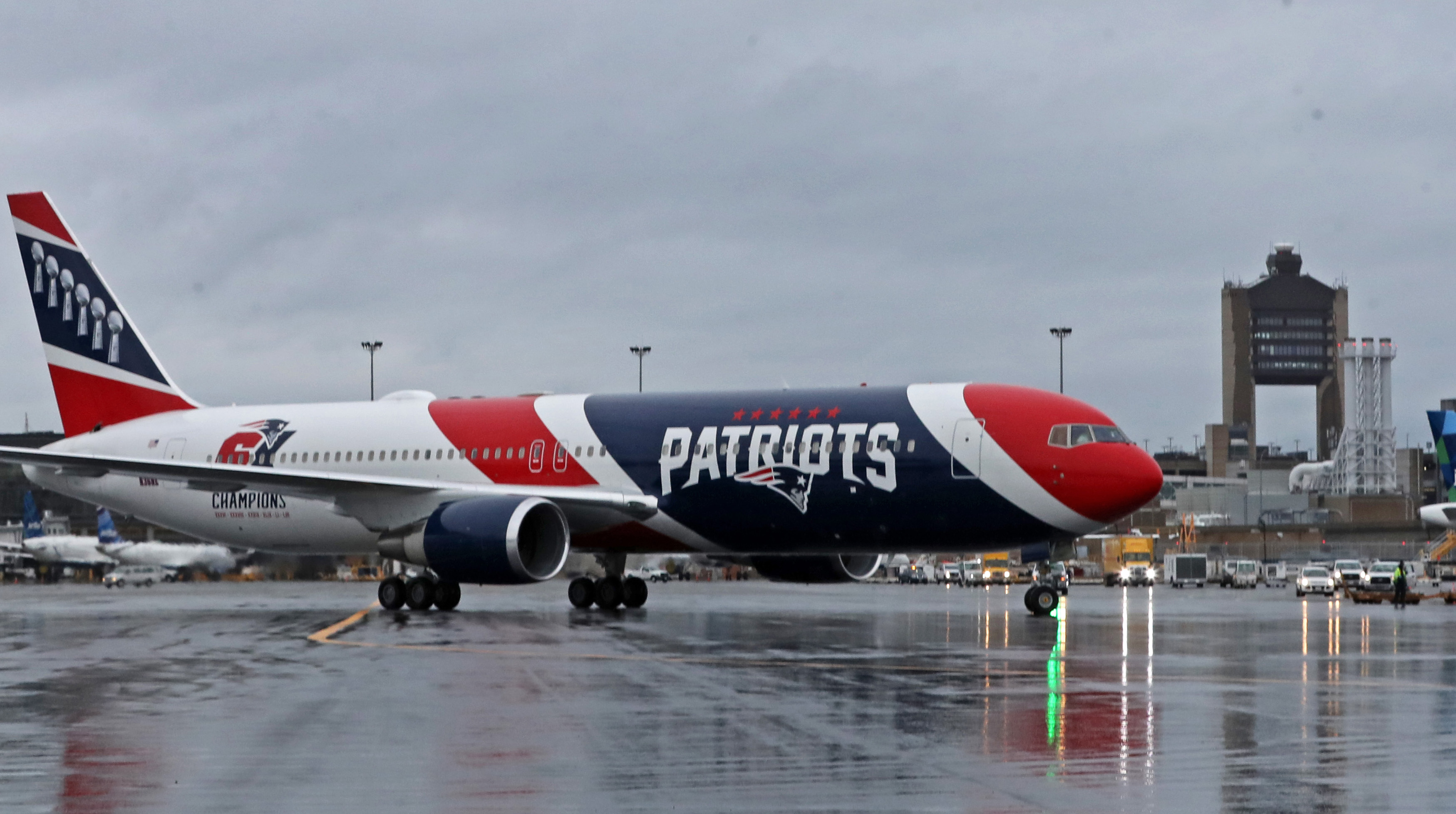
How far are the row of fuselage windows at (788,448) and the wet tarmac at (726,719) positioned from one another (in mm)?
3416

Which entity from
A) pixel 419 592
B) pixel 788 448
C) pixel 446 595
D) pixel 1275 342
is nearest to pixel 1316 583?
pixel 788 448

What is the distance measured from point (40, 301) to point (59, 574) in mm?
64641

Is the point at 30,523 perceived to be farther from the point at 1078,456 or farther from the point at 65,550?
the point at 1078,456

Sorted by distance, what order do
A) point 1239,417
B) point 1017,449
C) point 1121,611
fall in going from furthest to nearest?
point 1239,417 → point 1121,611 → point 1017,449

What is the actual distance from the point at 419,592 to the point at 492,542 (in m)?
4.75

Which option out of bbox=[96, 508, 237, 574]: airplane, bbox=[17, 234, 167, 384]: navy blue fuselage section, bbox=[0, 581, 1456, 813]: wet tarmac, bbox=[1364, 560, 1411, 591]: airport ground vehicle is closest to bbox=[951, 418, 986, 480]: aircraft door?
bbox=[0, 581, 1456, 813]: wet tarmac

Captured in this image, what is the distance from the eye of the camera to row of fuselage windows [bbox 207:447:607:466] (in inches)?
1259

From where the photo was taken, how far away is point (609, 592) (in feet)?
109

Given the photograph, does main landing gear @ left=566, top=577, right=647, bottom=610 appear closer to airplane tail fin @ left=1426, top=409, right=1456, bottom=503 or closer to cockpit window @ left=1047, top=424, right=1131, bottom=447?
cockpit window @ left=1047, top=424, right=1131, bottom=447

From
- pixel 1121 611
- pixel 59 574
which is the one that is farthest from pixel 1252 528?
pixel 1121 611

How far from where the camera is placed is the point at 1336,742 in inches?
443

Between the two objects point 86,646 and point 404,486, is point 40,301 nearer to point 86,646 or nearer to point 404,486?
point 404,486

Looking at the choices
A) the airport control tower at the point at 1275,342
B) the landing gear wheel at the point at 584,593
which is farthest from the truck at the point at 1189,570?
the airport control tower at the point at 1275,342

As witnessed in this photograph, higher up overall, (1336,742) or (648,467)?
(648,467)
